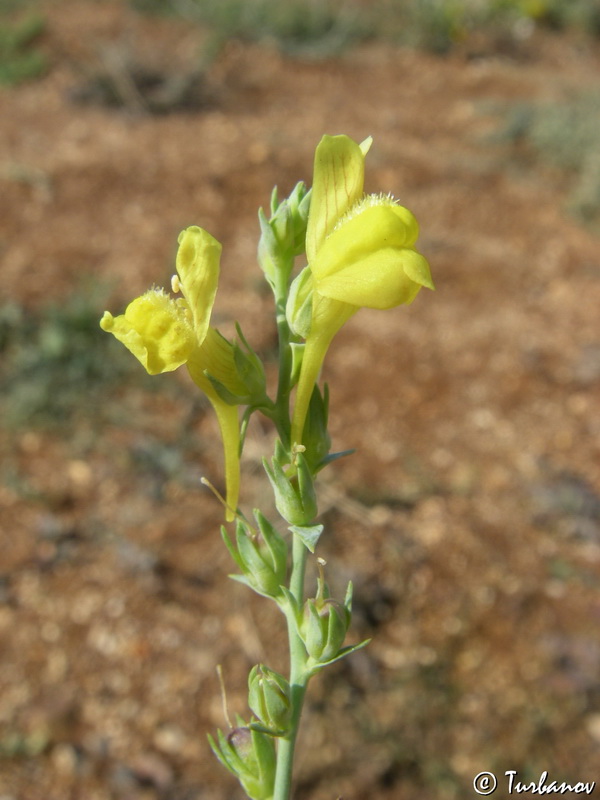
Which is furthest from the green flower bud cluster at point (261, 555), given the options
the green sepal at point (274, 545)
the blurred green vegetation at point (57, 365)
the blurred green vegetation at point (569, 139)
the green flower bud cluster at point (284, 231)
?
the blurred green vegetation at point (569, 139)

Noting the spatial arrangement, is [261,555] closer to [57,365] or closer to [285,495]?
[285,495]

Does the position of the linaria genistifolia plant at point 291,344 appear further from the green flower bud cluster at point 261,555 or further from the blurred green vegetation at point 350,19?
the blurred green vegetation at point 350,19

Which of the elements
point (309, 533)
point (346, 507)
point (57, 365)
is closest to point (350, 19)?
point (57, 365)

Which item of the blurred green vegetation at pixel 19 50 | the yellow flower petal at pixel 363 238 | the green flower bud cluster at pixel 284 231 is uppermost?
the yellow flower petal at pixel 363 238

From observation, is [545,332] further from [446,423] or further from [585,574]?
[585,574]

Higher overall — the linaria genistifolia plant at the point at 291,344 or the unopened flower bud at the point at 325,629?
the linaria genistifolia plant at the point at 291,344
